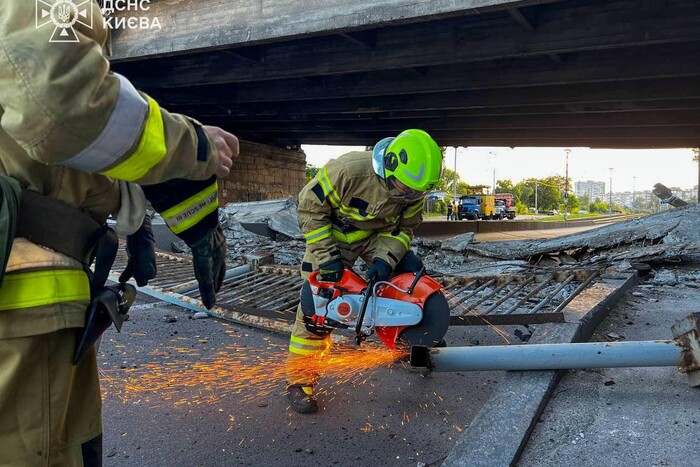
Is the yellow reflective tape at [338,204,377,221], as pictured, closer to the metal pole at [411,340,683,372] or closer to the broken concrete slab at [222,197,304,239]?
the metal pole at [411,340,683,372]

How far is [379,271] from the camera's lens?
9.04 feet

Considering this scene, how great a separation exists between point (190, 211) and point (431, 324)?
162cm

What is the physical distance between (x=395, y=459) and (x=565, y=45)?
632cm

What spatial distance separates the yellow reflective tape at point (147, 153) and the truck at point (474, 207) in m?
33.3

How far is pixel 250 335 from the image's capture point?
13.8 feet

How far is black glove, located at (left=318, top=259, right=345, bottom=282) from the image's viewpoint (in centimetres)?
274

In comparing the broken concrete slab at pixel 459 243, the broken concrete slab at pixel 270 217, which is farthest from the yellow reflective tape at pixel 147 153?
the broken concrete slab at pixel 270 217

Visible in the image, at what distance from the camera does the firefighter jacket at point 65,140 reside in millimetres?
958

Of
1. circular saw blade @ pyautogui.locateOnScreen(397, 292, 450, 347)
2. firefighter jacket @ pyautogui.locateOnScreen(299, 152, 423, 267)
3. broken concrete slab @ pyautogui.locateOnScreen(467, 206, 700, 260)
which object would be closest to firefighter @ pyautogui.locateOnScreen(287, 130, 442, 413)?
firefighter jacket @ pyautogui.locateOnScreen(299, 152, 423, 267)

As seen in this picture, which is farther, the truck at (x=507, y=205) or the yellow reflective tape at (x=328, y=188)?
the truck at (x=507, y=205)

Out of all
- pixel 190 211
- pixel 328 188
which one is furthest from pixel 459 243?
pixel 190 211

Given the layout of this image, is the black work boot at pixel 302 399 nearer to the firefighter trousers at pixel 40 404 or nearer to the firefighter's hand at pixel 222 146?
the firefighter trousers at pixel 40 404

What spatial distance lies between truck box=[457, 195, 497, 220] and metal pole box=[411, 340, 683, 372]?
3162 cm

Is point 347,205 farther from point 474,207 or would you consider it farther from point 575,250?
point 474,207
